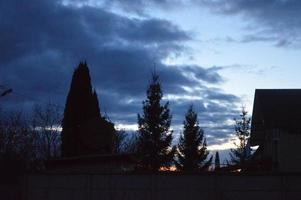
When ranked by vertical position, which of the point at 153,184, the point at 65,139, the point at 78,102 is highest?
the point at 78,102

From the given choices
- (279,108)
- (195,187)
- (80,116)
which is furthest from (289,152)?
(80,116)

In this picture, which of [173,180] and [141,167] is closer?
[173,180]

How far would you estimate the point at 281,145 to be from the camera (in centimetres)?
3319

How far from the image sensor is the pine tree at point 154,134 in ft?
141

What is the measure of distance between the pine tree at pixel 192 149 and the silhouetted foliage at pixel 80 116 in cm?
1009

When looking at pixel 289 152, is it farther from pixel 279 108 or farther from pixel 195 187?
pixel 195 187

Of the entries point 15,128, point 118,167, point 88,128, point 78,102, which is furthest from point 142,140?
point 15,128

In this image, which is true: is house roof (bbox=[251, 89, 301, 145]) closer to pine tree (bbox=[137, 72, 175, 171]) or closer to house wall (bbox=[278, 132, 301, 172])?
house wall (bbox=[278, 132, 301, 172])

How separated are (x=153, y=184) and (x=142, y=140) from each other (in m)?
18.8

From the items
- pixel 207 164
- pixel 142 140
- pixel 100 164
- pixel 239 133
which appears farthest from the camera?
pixel 239 133

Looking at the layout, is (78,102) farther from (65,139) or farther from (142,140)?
(142,140)

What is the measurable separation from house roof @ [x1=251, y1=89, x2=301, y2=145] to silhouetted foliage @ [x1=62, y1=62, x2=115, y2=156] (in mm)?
9154

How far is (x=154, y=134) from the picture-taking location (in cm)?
4372

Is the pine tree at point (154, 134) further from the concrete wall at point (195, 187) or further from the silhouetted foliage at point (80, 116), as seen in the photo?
the concrete wall at point (195, 187)
